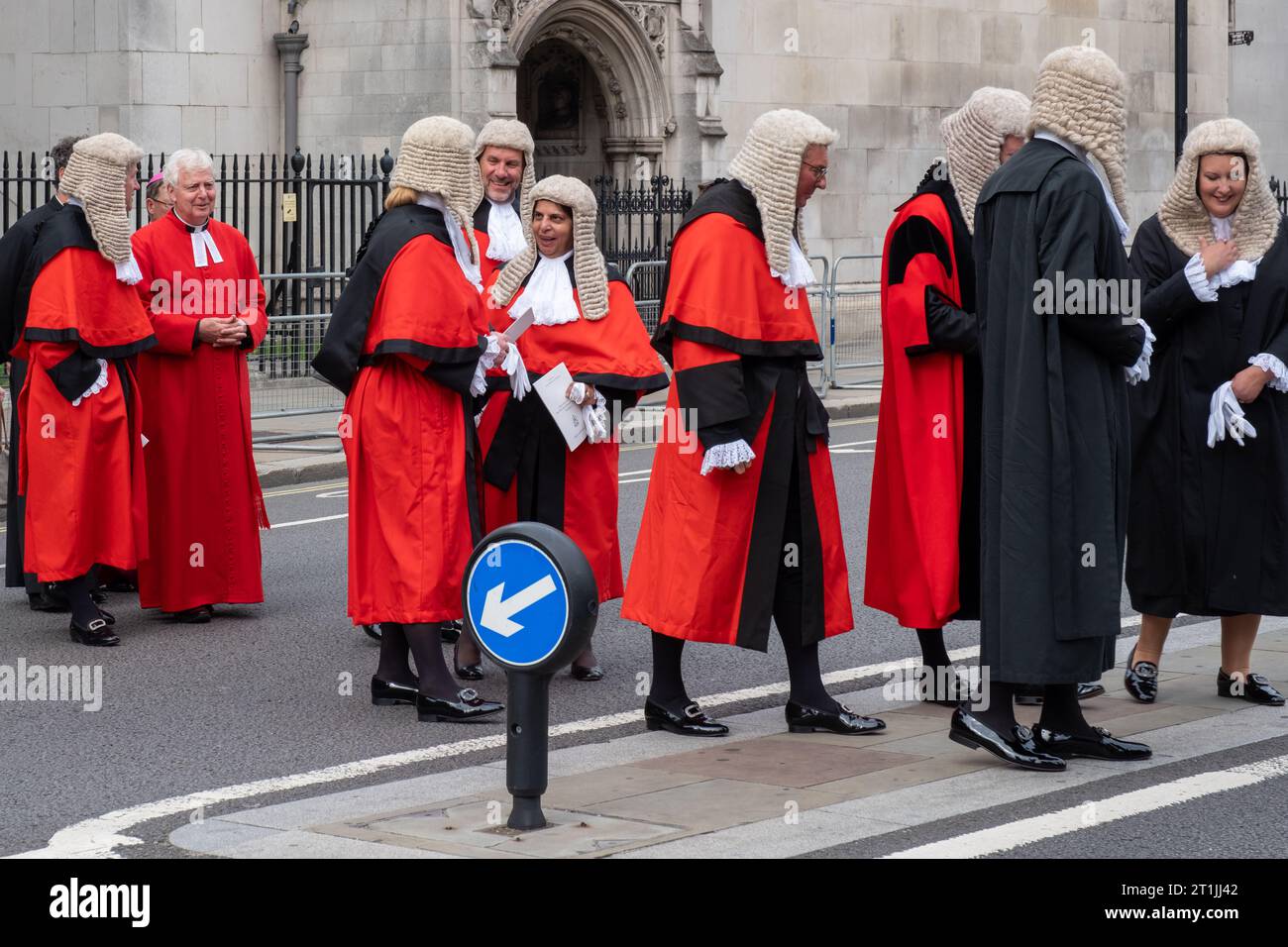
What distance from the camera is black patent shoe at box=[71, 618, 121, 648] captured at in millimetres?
9531

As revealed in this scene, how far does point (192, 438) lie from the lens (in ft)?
33.7

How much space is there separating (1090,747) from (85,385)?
16.2 feet

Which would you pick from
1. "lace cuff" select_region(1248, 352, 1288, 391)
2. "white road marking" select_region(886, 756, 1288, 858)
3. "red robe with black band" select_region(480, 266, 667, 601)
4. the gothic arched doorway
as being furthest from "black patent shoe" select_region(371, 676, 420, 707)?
the gothic arched doorway

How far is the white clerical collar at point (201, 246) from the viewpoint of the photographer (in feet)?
33.8

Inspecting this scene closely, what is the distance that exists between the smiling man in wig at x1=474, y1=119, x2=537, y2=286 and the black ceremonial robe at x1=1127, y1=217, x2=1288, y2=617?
8.86 feet

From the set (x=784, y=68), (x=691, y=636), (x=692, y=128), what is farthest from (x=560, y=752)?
(x=784, y=68)

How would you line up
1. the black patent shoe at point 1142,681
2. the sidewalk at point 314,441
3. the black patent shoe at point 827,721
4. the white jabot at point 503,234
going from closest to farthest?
the black patent shoe at point 827,721
the black patent shoe at point 1142,681
the white jabot at point 503,234
the sidewalk at point 314,441

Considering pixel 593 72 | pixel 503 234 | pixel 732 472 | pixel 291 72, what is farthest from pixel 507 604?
pixel 593 72

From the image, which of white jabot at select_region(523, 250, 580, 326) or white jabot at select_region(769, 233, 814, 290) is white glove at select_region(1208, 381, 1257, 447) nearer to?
white jabot at select_region(769, 233, 814, 290)

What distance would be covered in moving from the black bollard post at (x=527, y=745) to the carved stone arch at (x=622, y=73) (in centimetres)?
1942

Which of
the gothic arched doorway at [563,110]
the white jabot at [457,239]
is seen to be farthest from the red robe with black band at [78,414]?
the gothic arched doorway at [563,110]

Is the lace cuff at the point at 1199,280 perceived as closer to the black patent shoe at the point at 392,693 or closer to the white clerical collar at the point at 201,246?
the black patent shoe at the point at 392,693

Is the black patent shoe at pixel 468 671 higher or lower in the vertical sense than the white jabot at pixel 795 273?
lower

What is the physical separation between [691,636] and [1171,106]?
28.3 metres
